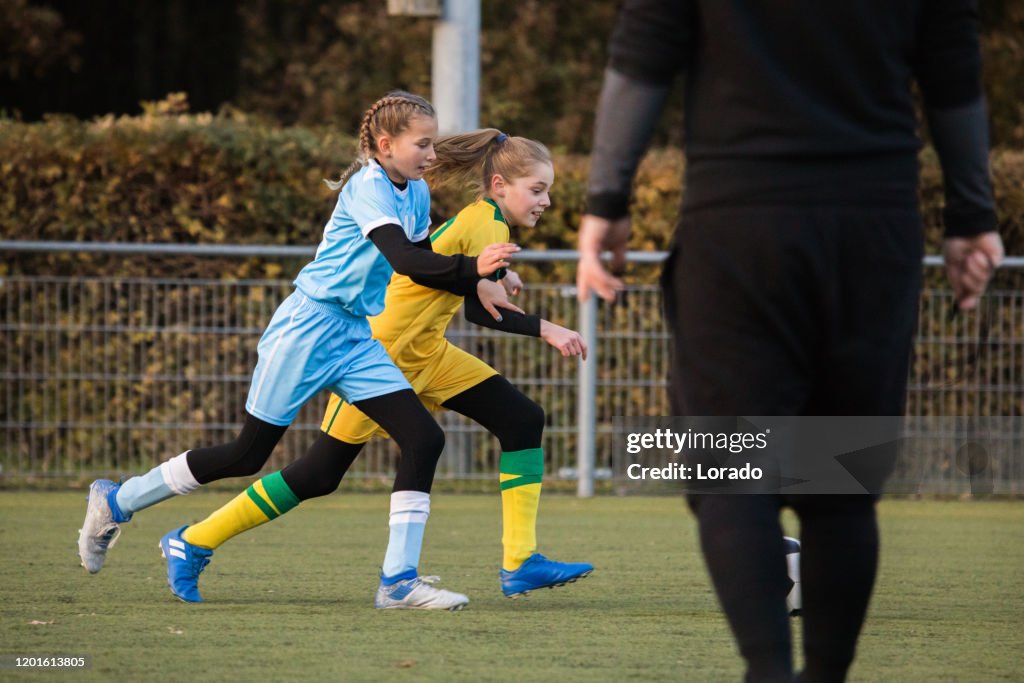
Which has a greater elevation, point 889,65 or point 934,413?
point 889,65

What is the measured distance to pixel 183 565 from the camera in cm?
522

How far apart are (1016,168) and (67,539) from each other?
6.36 metres

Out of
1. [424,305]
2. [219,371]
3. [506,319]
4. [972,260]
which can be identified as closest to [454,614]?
[506,319]

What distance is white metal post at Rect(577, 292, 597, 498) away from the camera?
9344 mm

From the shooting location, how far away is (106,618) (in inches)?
189

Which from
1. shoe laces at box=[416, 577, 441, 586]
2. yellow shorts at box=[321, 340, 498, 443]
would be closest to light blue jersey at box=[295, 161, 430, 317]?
yellow shorts at box=[321, 340, 498, 443]

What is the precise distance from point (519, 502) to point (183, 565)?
1.16 meters

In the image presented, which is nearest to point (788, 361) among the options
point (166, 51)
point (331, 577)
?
point (331, 577)

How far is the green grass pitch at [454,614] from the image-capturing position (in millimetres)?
4121

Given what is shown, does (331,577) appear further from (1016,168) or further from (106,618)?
(1016,168)

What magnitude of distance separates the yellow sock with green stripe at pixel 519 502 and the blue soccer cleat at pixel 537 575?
3cm

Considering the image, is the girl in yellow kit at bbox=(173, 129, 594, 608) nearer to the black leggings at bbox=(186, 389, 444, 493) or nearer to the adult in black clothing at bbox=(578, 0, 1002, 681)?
the black leggings at bbox=(186, 389, 444, 493)

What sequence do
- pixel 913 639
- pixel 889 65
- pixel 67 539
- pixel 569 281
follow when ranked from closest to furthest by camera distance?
pixel 889 65 < pixel 913 639 < pixel 67 539 < pixel 569 281

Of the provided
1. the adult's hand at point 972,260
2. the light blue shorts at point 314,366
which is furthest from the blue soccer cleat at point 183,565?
the adult's hand at point 972,260
